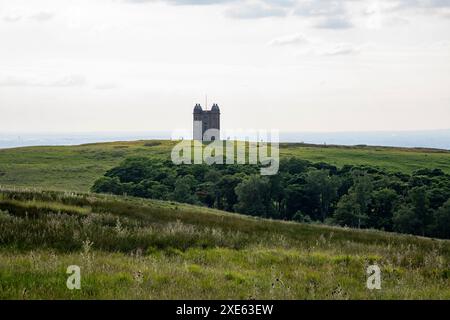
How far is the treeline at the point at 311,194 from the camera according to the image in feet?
302

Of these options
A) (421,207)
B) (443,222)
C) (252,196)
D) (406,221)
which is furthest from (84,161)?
(443,222)

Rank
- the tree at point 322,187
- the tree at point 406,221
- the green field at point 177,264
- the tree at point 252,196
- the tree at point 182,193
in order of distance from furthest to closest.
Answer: the tree at point 322,187, the tree at point 252,196, the tree at point 182,193, the tree at point 406,221, the green field at point 177,264

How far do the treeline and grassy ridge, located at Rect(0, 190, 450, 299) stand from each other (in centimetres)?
8011

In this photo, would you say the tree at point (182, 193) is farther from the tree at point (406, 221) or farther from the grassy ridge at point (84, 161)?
the tree at point (406, 221)

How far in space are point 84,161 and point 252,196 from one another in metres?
67.4

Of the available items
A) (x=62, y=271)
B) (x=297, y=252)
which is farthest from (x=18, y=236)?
(x=297, y=252)

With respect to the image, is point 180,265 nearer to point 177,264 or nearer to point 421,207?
point 177,264

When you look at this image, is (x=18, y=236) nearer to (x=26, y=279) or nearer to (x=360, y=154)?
(x=26, y=279)

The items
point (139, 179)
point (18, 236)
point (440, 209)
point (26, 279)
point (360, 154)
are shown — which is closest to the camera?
point (26, 279)

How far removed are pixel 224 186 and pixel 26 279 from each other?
3947 inches

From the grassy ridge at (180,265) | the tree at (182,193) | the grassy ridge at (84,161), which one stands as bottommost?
the tree at (182,193)

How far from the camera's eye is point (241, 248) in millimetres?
15414

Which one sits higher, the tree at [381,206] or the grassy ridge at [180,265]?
the grassy ridge at [180,265]

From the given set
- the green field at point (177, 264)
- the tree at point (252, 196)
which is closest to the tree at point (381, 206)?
the tree at point (252, 196)
